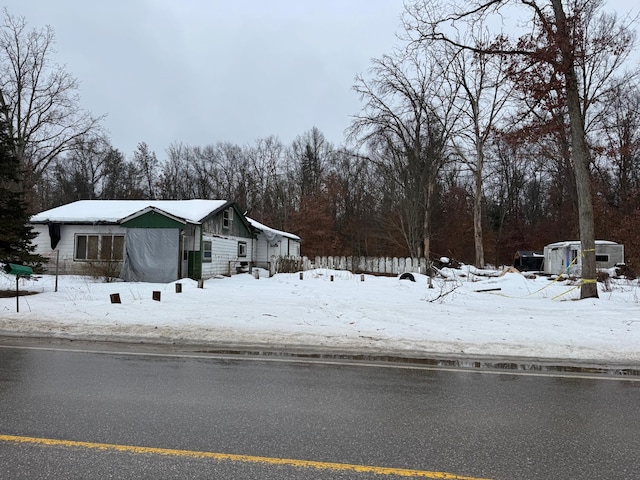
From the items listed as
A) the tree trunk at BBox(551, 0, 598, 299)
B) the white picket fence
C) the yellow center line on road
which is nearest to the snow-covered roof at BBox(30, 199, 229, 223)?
the white picket fence

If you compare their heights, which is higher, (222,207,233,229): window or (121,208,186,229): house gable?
(222,207,233,229): window

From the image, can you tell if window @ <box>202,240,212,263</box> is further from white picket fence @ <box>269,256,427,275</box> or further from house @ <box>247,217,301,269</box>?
white picket fence @ <box>269,256,427,275</box>

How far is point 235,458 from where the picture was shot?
3.41 meters

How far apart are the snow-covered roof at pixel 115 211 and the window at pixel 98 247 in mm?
951

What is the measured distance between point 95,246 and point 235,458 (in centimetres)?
2145

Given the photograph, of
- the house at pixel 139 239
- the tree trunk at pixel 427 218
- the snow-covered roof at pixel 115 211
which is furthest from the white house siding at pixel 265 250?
the tree trunk at pixel 427 218

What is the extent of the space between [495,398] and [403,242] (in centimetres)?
3665

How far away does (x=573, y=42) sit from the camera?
45.1ft

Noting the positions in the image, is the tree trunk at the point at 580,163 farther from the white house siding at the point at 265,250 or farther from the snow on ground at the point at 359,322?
the white house siding at the point at 265,250

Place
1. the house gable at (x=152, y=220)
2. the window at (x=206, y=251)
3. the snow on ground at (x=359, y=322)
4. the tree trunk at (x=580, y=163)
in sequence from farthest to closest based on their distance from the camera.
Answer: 1. the window at (x=206, y=251)
2. the house gable at (x=152, y=220)
3. the tree trunk at (x=580, y=163)
4. the snow on ground at (x=359, y=322)

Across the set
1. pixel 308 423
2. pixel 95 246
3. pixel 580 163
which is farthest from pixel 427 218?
pixel 308 423

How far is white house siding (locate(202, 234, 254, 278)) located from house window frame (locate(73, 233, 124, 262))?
13.6ft

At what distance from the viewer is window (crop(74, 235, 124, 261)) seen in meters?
21.6

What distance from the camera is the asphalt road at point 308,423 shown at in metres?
3.30
